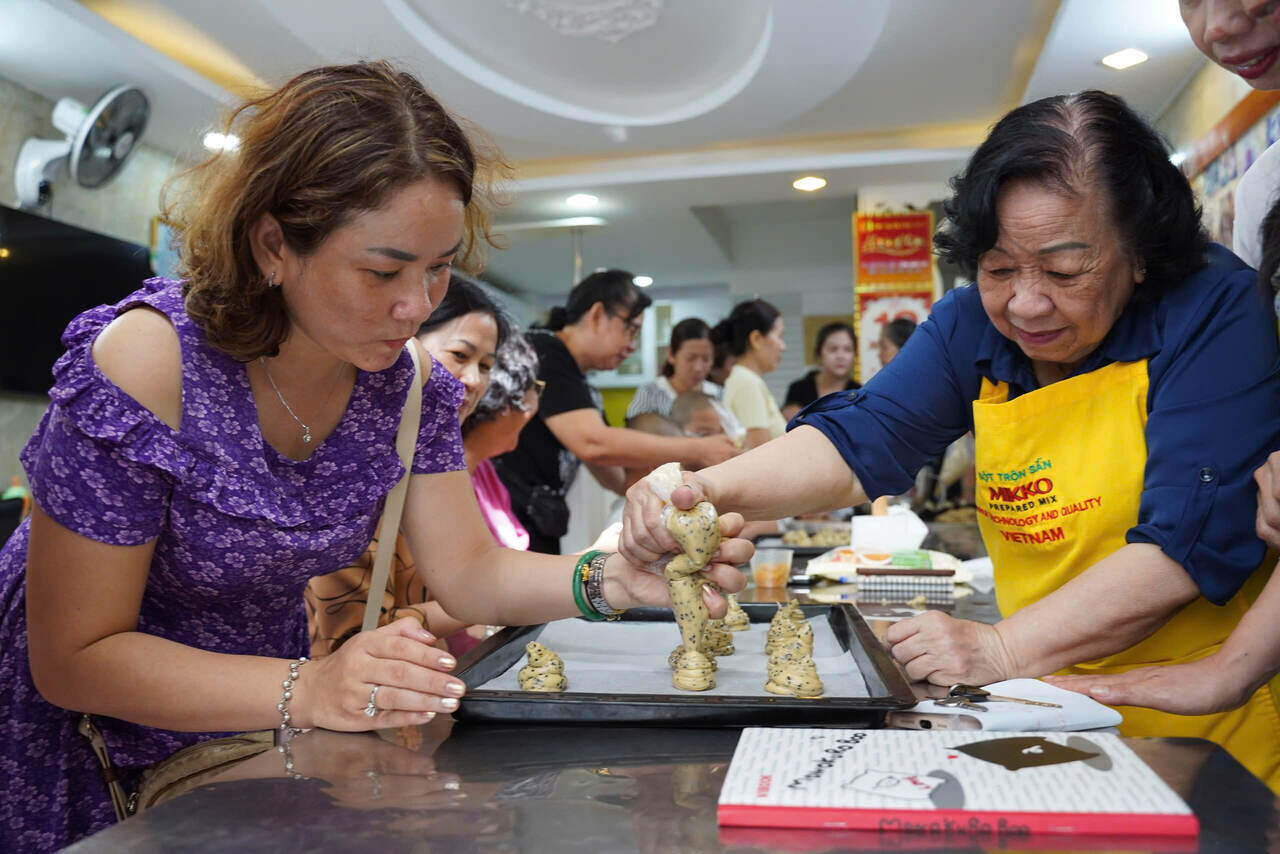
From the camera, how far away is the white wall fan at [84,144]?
5.20 m

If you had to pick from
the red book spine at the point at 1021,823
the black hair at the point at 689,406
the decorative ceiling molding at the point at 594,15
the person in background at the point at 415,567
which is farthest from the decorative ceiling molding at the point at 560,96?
the red book spine at the point at 1021,823

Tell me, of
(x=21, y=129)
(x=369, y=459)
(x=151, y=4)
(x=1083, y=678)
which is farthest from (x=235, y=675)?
(x=21, y=129)

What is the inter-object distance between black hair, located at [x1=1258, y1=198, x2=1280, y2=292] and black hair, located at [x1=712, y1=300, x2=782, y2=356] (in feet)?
15.9

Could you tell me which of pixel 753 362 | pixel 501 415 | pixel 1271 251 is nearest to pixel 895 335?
pixel 753 362

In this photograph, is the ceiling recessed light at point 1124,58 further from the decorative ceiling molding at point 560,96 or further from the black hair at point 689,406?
the black hair at point 689,406

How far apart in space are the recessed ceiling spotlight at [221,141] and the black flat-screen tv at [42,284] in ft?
13.7

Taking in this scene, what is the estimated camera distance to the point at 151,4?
5.04 m

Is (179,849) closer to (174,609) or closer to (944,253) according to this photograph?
(174,609)

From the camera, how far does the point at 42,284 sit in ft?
17.9

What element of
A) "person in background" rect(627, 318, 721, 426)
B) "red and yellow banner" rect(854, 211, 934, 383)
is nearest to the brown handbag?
"person in background" rect(627, 318, 721, 426)

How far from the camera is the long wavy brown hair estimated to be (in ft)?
4.50

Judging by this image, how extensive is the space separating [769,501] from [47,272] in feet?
17.2

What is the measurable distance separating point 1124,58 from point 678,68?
103 inches

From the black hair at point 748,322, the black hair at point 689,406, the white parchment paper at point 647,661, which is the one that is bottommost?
the white parchment paper at point 647,661
